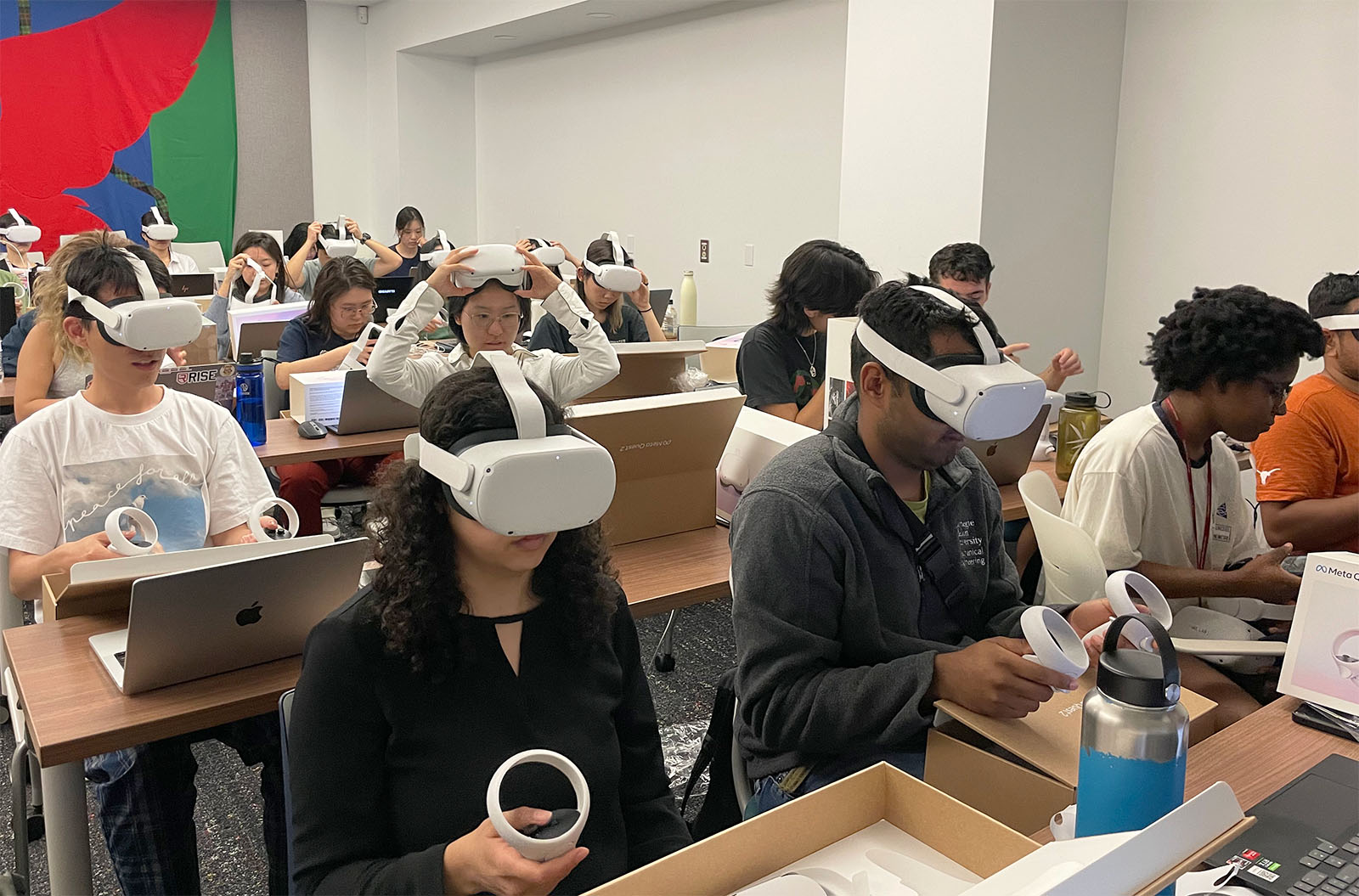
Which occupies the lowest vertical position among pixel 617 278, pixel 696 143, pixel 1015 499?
pixel 1015 499

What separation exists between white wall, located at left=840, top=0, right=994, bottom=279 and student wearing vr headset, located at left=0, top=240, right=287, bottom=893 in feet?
9.80

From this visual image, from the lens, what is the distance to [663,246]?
23.2ft

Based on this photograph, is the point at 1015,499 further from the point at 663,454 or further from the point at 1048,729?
the point at 1048,729

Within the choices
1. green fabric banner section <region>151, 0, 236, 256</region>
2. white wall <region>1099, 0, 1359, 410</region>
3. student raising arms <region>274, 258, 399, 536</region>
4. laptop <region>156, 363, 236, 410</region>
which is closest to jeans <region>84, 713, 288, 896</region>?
laptop <region>156, 363, 236, 410</region>

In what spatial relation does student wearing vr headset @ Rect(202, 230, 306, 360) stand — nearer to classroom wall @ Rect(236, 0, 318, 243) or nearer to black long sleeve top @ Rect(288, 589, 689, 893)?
classroom wall @ Rect(236, 0, 318, 243)

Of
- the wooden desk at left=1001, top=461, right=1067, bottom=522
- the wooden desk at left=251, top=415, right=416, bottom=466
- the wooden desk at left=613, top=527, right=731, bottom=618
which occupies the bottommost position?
the wooden desk at left=613, top=527, right=731, bottom=618

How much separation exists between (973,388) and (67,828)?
5.33ft

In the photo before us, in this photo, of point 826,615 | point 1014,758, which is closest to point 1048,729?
point 1014,758

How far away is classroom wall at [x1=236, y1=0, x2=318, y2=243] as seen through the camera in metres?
8.91

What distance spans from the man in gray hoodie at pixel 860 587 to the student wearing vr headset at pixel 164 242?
17.7 feet

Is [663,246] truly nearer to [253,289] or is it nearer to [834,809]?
[253,289]

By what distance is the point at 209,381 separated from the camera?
3.23 m

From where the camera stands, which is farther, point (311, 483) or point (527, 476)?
point (311, 483)

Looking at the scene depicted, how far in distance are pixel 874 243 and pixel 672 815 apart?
3.61 meters
